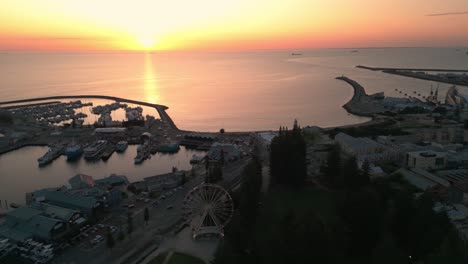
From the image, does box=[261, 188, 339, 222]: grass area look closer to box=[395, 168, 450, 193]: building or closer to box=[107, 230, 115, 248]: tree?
box=[395, 168, 450, 193]: building

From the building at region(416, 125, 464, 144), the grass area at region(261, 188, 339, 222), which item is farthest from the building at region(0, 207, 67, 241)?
the building at region(416, 125, 464, 144)

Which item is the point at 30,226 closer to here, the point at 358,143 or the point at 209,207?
the point at 209,207

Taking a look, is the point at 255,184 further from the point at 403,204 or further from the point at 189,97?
the point at 189,97

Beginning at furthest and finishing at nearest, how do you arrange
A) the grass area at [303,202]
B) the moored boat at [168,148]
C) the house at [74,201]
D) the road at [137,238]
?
the moored boat at [168,148] < the house at [74,201] < the grass area at [303,202] < the road at [137,238]

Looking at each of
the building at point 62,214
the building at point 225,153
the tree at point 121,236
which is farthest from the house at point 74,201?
the building at point 225,153

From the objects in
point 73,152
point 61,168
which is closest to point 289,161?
point 61,168

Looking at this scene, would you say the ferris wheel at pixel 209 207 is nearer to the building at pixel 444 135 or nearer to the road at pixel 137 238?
the road at pixel 137 238

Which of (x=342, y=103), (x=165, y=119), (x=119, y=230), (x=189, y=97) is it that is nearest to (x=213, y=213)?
(x=119, y=230)

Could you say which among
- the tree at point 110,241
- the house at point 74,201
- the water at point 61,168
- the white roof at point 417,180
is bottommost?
the water at point 61,168
